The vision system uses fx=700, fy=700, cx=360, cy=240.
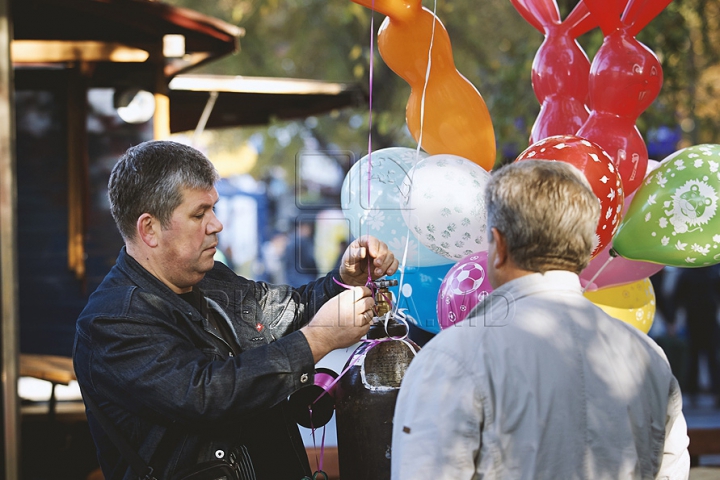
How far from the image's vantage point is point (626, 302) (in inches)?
114

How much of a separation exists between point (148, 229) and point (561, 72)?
5.55 ft

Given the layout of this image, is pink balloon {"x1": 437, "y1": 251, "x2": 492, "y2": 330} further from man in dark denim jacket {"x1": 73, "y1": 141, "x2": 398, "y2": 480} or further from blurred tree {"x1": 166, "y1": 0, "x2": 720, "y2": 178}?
blurred tree {"x1": 166, "y1": 0, "x2": 720, "y2": 178}

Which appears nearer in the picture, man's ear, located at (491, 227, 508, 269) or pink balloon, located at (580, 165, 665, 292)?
man's ear, located at (491, 227, 508, 269)

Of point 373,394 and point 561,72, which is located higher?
point 561,72

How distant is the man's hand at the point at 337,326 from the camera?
1779 millimetres

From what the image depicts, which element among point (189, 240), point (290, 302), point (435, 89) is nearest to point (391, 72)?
point (435, 89)

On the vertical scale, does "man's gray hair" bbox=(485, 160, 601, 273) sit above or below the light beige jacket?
above

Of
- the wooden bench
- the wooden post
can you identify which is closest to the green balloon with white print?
the wooden post

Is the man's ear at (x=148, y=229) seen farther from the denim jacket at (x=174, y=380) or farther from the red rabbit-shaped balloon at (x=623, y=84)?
the red rabbit-shaped balloon at (x=623, y=84)

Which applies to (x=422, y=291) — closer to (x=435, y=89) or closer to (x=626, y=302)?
(x=435, y=89)

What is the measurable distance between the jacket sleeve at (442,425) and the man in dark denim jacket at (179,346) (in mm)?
466

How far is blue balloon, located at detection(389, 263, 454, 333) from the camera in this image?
2627 mm

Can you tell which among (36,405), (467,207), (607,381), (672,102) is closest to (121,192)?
(467,207)

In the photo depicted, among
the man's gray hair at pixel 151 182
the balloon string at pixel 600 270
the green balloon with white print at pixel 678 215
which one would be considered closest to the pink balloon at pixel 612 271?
the balloon string at pixel 600 270
